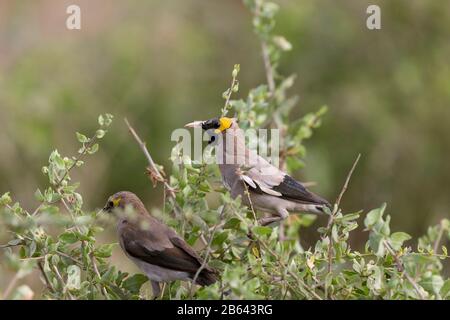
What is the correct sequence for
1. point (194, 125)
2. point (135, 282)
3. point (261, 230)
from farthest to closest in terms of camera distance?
A: point (194, 125) → point (135, 282) → point (261, 230)

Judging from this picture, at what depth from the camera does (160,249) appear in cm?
393

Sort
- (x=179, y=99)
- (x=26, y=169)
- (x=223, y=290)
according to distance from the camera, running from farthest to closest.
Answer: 1. (x=179, y=99)
2. (x=26, y=169)
3. (x=223, y=290)

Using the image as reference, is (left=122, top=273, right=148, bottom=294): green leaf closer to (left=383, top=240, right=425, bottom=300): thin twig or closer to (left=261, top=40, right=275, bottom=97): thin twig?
(left=383, top=240, right=425, bottom=300): thin twig

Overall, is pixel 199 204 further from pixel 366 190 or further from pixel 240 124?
pixel 366 190

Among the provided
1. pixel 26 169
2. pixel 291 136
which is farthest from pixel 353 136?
pixel 291 136

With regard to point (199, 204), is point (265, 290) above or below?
below

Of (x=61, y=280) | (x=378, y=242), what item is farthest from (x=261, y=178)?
(x=378, y=242)

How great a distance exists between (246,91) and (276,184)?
431 cm

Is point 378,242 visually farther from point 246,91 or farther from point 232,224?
point 246,91

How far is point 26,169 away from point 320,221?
3030 mm

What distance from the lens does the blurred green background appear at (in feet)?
28.2

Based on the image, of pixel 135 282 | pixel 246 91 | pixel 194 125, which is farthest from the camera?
pixel 246 91

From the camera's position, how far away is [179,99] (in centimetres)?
966

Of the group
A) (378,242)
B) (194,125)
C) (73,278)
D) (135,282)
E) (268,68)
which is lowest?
(135,282)
